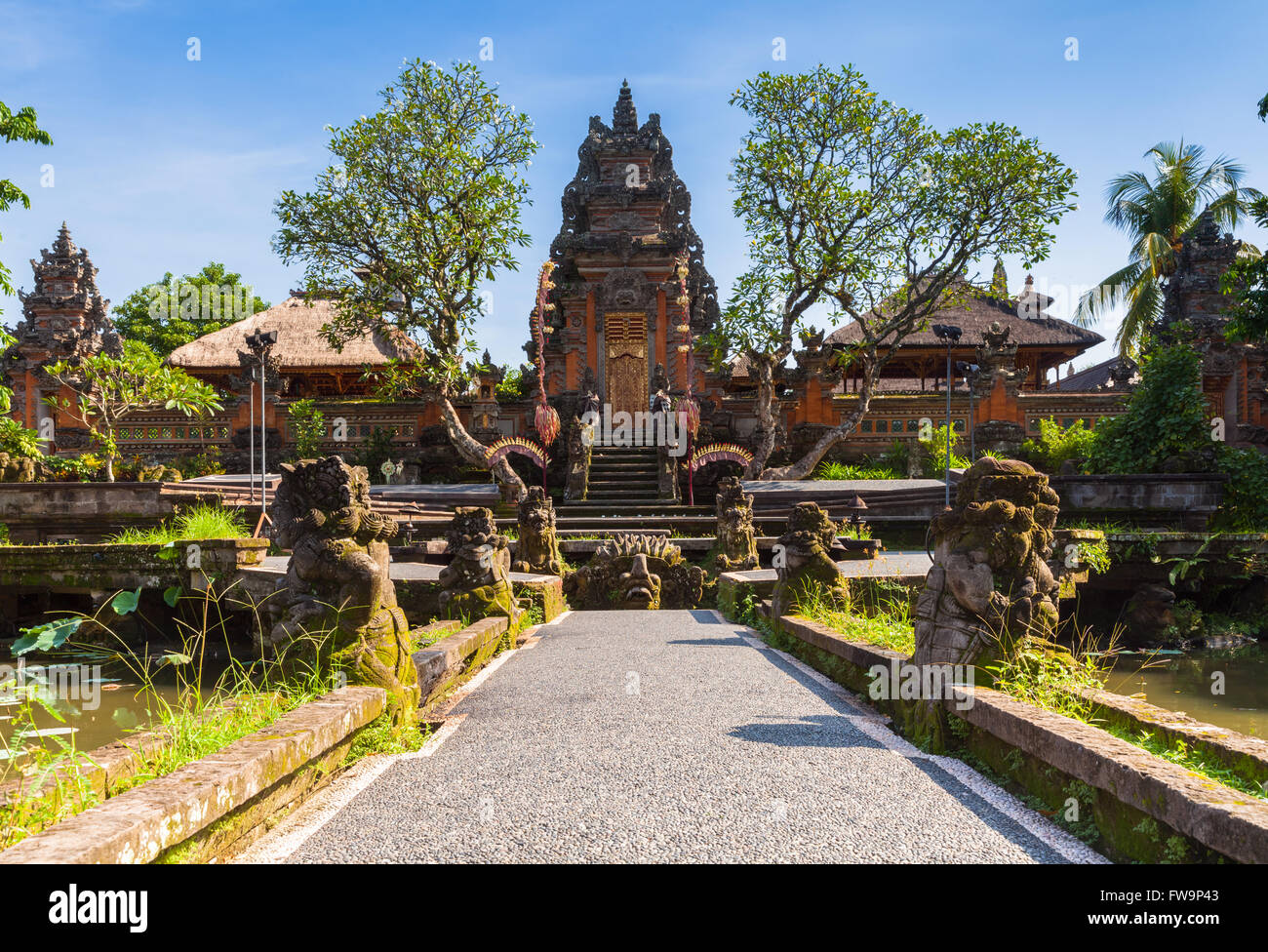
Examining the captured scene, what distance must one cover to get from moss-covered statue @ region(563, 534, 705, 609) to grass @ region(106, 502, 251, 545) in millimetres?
4533

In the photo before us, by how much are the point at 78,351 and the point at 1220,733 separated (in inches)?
1108

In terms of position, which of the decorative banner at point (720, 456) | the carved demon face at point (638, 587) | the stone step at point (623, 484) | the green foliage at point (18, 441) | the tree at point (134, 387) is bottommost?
the carved demon face at point (638, 587)

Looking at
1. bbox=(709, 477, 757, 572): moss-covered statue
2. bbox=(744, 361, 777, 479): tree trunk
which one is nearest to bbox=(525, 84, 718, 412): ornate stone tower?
bbox=(744, 361, 777, 479): tree trunk

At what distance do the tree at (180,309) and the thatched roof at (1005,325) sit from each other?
24.4 m

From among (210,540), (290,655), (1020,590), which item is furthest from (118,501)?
(1020,590)

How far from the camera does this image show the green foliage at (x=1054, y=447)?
792 inches

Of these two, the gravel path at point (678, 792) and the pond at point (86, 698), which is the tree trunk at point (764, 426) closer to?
the pond at point (86, 698)

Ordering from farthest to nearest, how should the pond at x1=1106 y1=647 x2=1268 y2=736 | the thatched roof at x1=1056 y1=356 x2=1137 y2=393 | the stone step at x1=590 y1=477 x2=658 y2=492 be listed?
the thatched roof at x1=1056 y1=356 x2=1137 y2=393 < the stone step at x1=590 y1=477 x2=658 y2=492 < the pond at x1=1106 y1=647 x2=1268 y2=736

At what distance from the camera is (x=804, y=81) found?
1794 cm

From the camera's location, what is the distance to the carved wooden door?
23.4 metres

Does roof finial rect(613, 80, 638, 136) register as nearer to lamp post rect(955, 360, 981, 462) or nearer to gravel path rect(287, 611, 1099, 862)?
lamp post rect(955, 360, 981, 462)

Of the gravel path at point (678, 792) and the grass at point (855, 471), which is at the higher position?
the grass at point (855, 471)

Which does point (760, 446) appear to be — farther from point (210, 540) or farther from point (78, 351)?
point (78, 351)

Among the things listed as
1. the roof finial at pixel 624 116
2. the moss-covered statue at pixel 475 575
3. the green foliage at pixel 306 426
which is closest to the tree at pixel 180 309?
the green foliage at pixel 306 426
